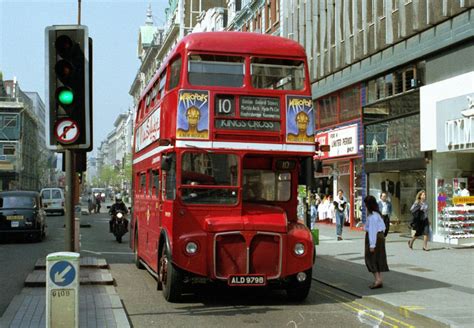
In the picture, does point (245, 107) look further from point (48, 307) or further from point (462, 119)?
point (462, 119)

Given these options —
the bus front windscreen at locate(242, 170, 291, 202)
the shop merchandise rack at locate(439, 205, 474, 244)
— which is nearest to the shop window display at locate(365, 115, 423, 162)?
the shop merchandise rack at locate(439, 205, 474, 244)

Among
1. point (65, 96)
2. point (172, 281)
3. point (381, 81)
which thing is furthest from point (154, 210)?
point (381, 81)

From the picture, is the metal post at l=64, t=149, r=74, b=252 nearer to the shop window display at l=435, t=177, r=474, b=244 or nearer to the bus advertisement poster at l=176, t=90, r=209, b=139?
the bus advertisement poster at l=176, t=90, r=209, b=139

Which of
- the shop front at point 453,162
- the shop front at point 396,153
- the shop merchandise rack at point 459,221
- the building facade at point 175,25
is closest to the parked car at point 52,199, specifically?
the building facade at point 175,25

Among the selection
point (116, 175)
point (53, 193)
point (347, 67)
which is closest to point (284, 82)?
point (347, 67)

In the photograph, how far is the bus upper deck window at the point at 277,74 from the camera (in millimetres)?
10664

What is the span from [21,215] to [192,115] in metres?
14.0

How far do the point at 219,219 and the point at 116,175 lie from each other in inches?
4977

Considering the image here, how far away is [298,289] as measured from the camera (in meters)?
10.6

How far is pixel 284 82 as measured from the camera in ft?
35.3

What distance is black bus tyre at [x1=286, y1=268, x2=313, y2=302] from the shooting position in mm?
10445

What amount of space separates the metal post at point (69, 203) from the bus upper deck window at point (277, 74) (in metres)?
3.54

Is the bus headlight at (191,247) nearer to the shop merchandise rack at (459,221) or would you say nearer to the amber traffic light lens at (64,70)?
the amber traffic light lens at (64,70)

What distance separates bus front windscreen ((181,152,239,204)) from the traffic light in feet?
8.75
